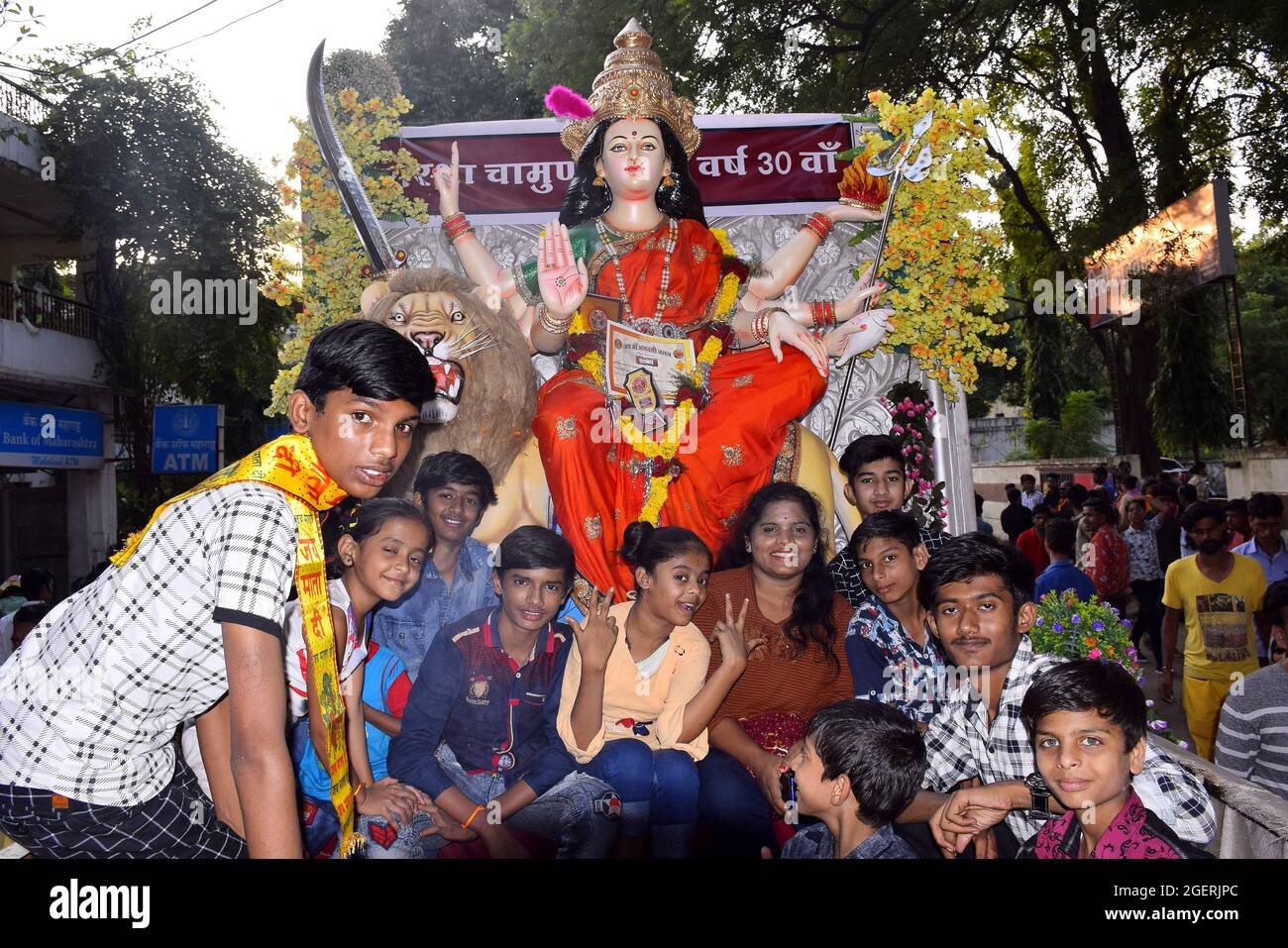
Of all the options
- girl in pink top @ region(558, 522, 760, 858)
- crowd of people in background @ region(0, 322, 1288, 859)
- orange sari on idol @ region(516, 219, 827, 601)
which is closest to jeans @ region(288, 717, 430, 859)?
crowd of people in background @ region(0, 322, 1288, 859)

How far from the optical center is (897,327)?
4609mm

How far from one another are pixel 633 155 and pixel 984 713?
2.90 metres

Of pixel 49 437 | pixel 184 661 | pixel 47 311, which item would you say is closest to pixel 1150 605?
pixel 184 661

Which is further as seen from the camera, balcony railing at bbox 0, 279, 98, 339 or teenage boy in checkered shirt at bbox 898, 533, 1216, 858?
balcony railing at bbox 0, 279, 98, 339

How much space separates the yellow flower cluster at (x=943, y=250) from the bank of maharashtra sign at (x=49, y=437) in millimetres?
8592

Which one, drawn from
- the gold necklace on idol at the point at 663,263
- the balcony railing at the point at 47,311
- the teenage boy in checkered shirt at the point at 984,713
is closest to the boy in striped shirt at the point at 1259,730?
the teenage boy in checkered shirt at the point at 984,713

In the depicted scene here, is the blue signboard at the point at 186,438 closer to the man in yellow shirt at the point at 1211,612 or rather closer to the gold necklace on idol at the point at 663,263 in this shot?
the gold necklace on idol at the point at 663,263

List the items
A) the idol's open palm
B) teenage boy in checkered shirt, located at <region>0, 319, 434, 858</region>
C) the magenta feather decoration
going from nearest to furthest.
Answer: teenage boy in checkered shirt, located at <region>0, 319, 434, 858</region> < the idol's open palm < the magenta feather decoration

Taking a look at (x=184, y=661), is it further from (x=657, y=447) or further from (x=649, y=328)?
(x=649, y=328)

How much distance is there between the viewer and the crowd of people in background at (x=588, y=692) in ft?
6.42

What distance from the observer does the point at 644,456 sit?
4332 millimetres

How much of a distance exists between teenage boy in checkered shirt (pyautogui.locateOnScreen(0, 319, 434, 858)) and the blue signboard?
13.9ft

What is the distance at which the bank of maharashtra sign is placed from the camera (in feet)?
30.7

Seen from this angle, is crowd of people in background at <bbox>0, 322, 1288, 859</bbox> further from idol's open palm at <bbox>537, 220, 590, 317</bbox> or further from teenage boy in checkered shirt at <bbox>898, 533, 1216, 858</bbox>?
idol's open palm at <bbox>537, 220, 590, 317</bbox>
